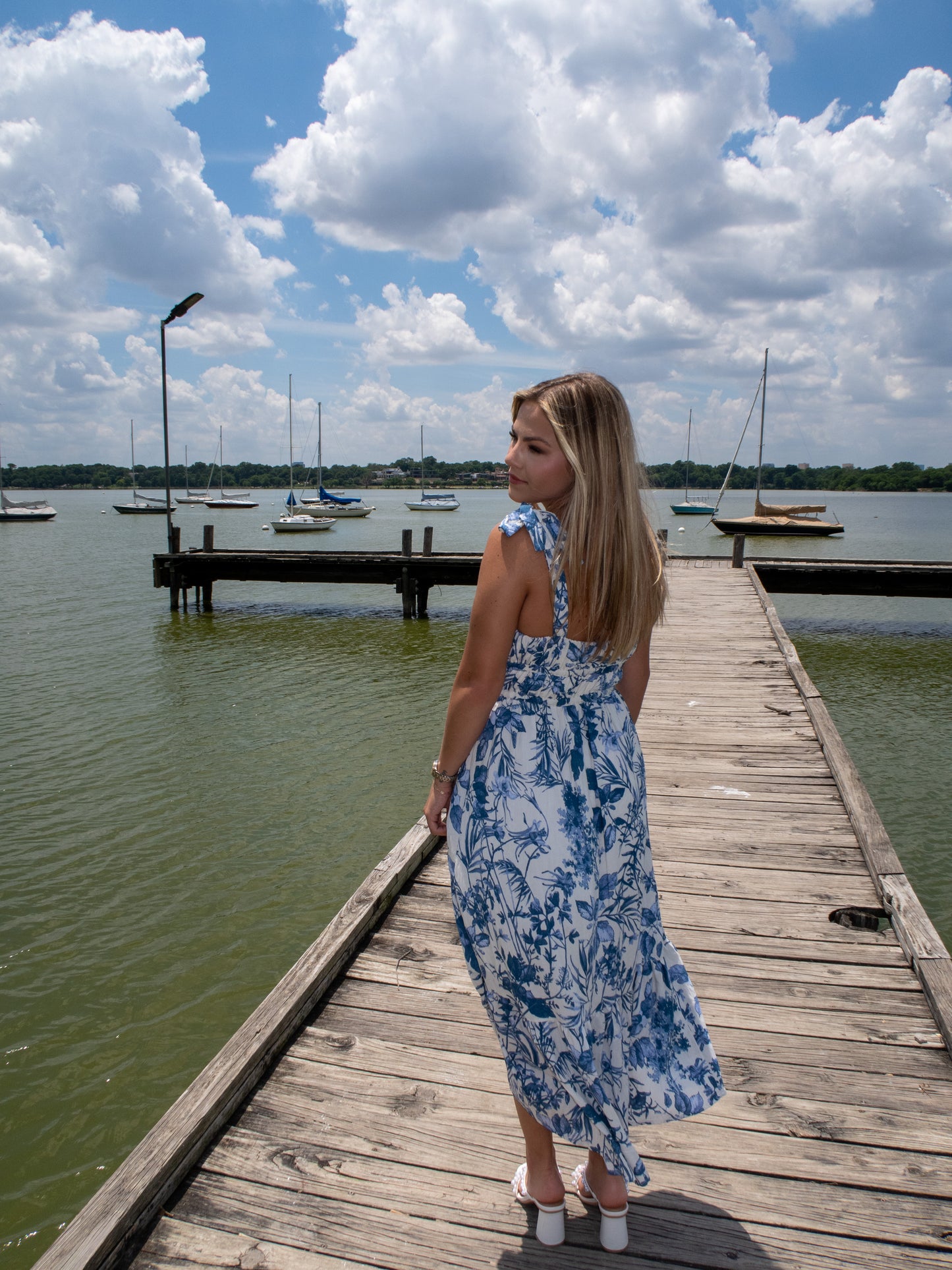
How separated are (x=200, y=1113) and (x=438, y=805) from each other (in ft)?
3.73

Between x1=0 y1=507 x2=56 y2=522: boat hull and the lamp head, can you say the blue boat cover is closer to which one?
x1=0 y1=507 x2=56 y2=522: boat hull

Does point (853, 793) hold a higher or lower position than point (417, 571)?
lower

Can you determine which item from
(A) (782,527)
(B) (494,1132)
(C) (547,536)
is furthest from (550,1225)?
(A) (782,527)

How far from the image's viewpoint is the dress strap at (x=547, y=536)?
6.01 ft

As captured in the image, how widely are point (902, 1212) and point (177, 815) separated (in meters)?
6.48

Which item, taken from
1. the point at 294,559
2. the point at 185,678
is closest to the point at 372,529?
the point at 294,559

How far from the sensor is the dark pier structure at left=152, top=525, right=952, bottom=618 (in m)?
16.4

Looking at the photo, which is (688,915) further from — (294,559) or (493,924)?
(294,559)

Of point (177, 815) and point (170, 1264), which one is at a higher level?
point (170, 1264)

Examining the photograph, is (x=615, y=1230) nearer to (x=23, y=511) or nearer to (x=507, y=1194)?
(x=507, y=1194)

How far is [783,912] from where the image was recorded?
3582 mm

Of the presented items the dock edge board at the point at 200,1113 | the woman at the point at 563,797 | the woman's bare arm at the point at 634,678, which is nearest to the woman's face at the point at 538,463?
the woman at the point at 563,797

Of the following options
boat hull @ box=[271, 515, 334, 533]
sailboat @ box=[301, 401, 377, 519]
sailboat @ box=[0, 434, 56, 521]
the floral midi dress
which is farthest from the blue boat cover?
the floral midi dress

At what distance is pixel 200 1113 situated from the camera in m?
2.27
